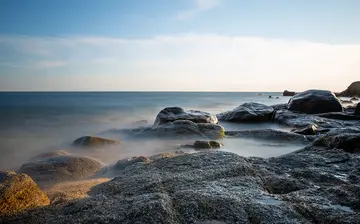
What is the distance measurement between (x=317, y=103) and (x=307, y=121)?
15.2 feet

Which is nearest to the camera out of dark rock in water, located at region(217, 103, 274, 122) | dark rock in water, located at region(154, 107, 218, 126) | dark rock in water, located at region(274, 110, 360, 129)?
dark rock in water, located at region(274, 110, 360, 129)

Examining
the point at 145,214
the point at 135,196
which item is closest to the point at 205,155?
the point at 135,196

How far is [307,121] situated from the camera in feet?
38.3

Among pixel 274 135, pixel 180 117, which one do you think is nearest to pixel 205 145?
pixel 274 135

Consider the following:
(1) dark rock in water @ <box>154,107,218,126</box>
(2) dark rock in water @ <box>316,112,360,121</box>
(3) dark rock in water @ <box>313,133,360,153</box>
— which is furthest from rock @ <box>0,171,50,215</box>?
(2) dark rock in water @ <box>316,112,360,121</box>

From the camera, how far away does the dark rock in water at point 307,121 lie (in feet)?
36.4

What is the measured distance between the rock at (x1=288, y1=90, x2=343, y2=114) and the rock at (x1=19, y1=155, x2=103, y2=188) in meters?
13.8

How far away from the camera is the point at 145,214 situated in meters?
2.33

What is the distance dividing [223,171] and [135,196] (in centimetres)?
132

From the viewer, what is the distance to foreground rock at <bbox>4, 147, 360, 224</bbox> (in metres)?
2.32

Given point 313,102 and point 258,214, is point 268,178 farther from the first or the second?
point 313,102

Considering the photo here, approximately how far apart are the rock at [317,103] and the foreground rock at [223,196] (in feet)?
41.4

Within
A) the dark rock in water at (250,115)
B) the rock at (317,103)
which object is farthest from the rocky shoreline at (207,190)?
the rock at (317,103)

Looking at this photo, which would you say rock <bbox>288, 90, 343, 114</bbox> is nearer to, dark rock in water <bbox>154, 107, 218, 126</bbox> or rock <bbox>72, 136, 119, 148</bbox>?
dark rock in water <bbox>154, 107, 218, 126</bbox>
